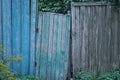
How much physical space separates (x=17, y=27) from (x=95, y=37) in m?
2.05

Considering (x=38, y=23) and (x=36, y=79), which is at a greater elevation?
(x=38, y=23)

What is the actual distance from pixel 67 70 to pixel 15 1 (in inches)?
84.4

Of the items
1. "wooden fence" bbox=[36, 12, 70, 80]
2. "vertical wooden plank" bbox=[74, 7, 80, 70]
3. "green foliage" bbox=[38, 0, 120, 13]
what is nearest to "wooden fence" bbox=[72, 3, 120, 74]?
"vertical wooden plank" bbox=[74, 7, 80, 70]

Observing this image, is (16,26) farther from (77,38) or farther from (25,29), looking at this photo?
(77,38)

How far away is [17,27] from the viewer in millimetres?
7777

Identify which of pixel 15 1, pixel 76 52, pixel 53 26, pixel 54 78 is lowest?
pixel 54 78

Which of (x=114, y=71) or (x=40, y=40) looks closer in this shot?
(x=40, y=40)

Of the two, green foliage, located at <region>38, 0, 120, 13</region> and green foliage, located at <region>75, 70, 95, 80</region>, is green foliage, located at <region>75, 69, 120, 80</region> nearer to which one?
green foliage, located at <region>75, 70, 95, 80</region>

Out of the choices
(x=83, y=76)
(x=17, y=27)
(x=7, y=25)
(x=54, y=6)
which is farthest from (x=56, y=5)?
(x=83, y=76)

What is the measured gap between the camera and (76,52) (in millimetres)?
8219

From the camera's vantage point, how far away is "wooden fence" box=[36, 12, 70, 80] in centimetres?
792

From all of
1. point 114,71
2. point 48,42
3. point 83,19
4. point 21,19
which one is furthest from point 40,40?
point 114,71

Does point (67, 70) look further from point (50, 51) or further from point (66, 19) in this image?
point (66, 19)

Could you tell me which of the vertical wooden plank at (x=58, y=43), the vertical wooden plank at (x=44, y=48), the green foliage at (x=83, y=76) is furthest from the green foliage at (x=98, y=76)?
the vertical wooden plank at (x=44, y=48)
